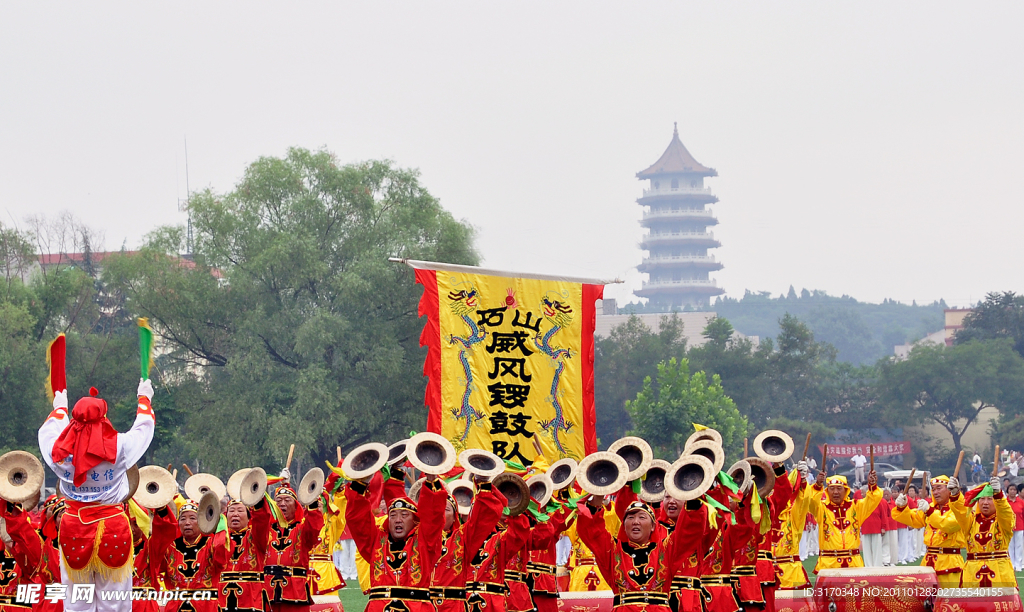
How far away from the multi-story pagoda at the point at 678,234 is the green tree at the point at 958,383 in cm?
9741

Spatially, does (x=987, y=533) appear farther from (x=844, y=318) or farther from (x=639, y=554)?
(x=844, y=318)

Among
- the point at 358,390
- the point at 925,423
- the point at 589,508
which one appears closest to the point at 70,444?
the point at 589,508

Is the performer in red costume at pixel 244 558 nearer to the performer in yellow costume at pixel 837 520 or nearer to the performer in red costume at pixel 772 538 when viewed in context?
the performer in red costume at pixel 772 538

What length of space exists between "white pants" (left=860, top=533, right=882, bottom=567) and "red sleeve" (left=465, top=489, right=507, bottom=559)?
49.6 ft

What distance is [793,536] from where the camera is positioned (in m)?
15.6

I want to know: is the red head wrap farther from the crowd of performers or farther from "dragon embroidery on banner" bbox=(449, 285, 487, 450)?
"dragon embroidery on banner" bbox=(449, 285, 487, 450)

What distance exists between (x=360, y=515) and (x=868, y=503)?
7.17m

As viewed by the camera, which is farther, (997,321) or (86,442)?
(997,321)

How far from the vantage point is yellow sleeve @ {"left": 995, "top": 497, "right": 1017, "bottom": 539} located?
1303cm

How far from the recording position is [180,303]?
3856 cm

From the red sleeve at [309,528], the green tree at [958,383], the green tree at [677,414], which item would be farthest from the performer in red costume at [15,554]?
the green tree at [958,383]

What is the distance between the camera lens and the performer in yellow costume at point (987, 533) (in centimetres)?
1311

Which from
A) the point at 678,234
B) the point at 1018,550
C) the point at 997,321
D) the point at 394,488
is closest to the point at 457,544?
the point at 394,488

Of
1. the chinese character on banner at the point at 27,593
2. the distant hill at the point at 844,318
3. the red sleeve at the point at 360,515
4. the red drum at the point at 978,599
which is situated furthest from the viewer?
the distant hill at the point at 844,318
